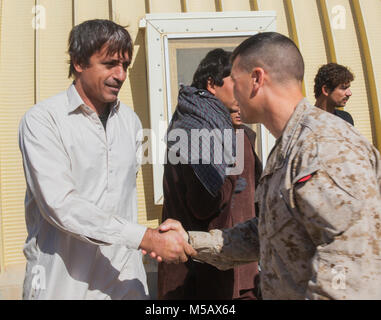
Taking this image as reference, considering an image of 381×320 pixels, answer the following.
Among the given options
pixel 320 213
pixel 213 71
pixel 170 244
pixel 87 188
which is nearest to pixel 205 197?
pixel 170 244

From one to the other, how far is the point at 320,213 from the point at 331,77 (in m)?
2.71

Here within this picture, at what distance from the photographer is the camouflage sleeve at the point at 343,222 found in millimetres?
1351

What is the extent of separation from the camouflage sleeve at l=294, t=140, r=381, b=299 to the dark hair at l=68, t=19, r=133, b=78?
119cm

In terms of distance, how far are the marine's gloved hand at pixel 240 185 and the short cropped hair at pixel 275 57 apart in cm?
113

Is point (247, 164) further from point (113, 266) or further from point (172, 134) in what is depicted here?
point (113, 266)

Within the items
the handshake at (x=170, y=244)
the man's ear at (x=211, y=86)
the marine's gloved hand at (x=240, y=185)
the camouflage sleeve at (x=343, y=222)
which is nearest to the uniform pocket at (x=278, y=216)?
the camouflage sleeve at (x=343, y=222)

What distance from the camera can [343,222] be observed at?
1.37 meters

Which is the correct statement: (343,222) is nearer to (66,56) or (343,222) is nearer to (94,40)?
(94,40)

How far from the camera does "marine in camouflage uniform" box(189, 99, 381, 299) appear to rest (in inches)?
53.4

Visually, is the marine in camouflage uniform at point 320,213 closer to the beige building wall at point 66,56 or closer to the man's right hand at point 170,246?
the man's right hand at point 170,246

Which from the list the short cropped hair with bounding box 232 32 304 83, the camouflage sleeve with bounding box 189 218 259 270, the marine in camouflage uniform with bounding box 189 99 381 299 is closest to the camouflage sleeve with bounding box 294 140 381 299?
the marine in camouflage uniform with bounding box 189 99 381 299

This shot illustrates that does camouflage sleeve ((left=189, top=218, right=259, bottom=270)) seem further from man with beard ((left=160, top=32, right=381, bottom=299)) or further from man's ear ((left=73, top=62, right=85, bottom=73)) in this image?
man's ear ((left=73, top=62, right=85, bottom=73))
